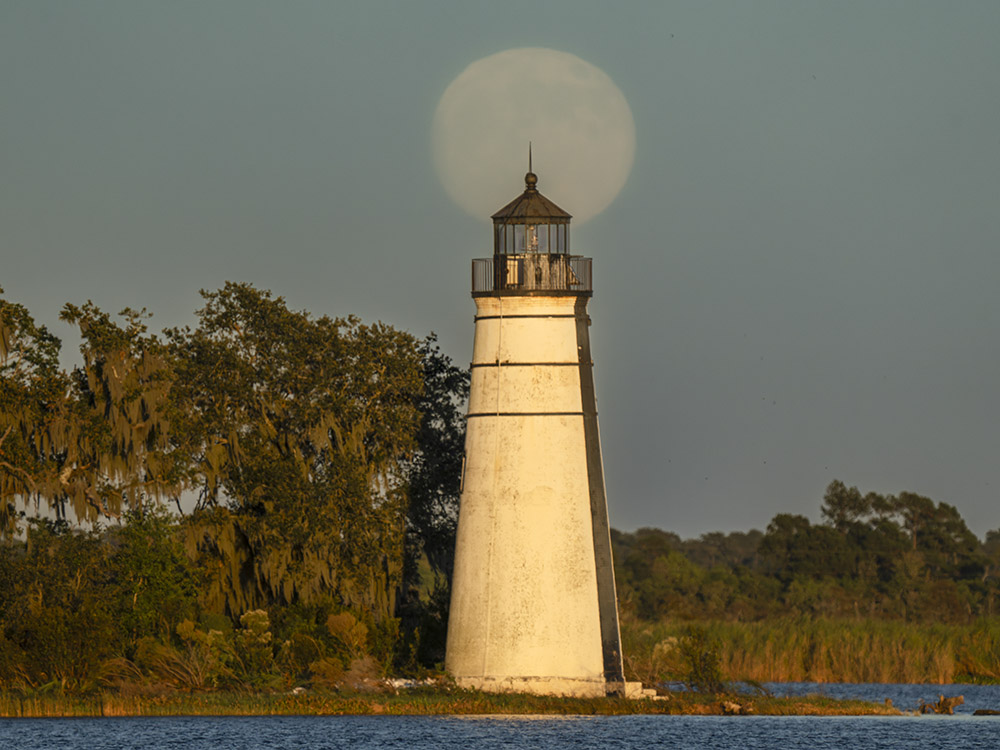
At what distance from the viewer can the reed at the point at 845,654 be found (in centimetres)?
4656

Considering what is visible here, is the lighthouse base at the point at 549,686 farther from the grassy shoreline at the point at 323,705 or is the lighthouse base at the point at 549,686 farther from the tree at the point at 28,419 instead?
the tree at the point at 28,419

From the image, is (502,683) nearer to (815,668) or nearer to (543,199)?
(543,199)

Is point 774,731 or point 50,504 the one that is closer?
point 774,731

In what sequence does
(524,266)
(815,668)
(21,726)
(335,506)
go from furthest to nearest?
(815,668), (335,506), (524,266), (21,726)

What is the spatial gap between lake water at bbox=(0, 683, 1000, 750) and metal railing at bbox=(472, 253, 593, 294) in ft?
28.4

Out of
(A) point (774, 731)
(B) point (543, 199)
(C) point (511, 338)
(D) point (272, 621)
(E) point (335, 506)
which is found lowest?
(A) point (774, 731)

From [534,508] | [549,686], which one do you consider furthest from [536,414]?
[549,686]

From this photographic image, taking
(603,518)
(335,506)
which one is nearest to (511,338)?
(603,518)

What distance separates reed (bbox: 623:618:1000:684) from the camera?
46562 millimetres

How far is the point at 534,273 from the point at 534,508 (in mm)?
4826

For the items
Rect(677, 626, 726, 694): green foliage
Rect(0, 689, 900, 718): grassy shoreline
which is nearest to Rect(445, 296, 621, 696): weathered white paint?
Rect(0, 689, 900, 718): grassy shoreline

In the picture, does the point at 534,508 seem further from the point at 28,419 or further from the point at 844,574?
the point at 844,574

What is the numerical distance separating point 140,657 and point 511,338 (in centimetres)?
1032

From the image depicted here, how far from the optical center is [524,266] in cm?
3656
